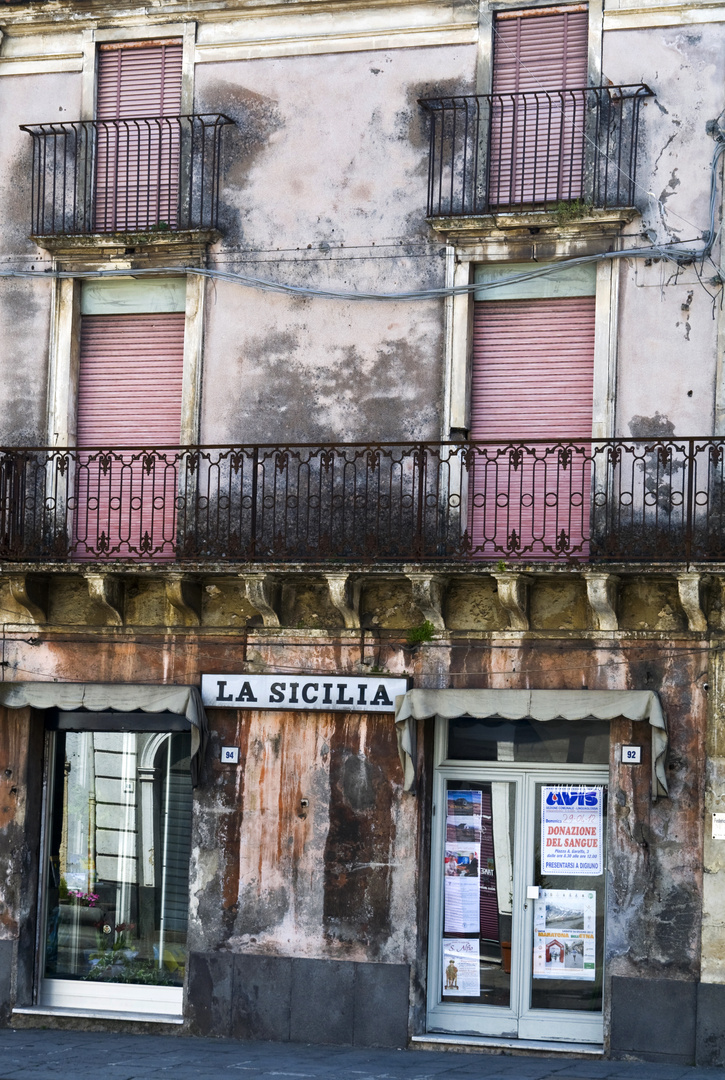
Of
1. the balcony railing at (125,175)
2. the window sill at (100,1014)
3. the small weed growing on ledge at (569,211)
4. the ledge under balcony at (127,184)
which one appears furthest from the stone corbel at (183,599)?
the small weed growing on ledge at (569,211)

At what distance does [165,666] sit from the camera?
15250 mm

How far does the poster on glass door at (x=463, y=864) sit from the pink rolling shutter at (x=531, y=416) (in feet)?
7.84

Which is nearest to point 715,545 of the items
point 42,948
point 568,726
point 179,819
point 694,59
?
point 568,726

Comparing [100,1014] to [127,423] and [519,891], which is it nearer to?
[519,891]

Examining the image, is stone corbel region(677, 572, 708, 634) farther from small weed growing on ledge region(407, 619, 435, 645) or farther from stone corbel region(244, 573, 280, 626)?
stone corbel region(244, 573, 280, 626)

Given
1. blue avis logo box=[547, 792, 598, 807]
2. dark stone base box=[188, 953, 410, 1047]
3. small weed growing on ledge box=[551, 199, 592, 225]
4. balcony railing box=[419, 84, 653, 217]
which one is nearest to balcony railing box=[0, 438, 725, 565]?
small weed growing on ledge box=[551, 199, 592, 225]

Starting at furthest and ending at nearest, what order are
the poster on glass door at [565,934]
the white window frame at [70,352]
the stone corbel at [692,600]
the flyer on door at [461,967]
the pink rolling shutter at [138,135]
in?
the pink rolling shutter at [138,135]
the white window frame at [70,352]
the flyer on door at [461,967]
the poster on glass door at [565,934]
the stone corbel at [692,600]

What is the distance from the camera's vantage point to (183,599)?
586 inches

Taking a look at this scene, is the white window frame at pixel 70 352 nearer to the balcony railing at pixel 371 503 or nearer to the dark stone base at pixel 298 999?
the balcony railing at pixel 371 503

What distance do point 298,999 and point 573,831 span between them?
2.94 metres

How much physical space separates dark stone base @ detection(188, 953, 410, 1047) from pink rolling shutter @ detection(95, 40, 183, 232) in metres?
7.22

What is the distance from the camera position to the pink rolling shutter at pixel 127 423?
1544cm

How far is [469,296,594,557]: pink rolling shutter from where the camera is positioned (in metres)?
14.4

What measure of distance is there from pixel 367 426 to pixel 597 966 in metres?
5.36
